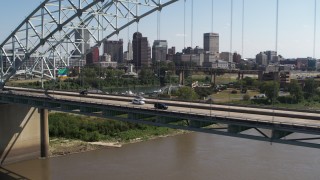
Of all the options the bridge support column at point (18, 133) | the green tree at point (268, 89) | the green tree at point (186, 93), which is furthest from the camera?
the green tree at point (268, 89)

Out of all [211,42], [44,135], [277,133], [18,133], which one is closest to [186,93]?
[44,135]

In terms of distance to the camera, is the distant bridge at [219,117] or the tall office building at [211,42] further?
the tall office building at [211,42]

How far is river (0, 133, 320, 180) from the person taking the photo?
26812mm

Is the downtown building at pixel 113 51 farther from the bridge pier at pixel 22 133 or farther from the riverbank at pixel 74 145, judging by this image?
the bridge pier at pixel 22 133

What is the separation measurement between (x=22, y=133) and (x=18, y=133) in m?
0.40

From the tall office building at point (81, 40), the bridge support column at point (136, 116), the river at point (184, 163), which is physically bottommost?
the river at point (184, 163)

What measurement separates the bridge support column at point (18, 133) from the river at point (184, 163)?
0.81 meters

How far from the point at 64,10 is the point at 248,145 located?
18161 mm

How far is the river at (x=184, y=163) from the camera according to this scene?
88.0 ft

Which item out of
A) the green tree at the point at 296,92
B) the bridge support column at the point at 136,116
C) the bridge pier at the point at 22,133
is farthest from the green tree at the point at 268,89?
the bridge support column at the point at 136,116

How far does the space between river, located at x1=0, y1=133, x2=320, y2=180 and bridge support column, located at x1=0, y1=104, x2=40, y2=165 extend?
81 centimetres

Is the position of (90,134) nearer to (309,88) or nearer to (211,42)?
(309,88)

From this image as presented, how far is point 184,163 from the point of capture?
1179 inches

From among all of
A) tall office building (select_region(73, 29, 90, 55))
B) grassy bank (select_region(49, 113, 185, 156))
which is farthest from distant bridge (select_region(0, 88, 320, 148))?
grassy bank (select_region(49, 113, 185, 156))
